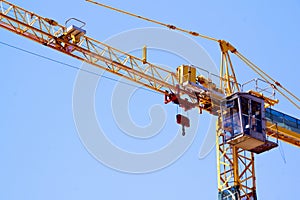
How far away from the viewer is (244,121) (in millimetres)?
46125

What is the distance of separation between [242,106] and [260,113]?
1.30 meters

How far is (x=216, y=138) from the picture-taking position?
4956cm

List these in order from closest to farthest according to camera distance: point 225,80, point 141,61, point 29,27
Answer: point 29,27
point 141,61
point 225,80

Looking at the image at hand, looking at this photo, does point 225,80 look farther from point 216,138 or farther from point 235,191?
point 235,191

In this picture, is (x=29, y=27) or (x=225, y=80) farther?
(x=225, y=80)

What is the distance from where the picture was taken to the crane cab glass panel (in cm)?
4603

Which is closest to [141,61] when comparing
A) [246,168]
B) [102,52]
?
[102,52]

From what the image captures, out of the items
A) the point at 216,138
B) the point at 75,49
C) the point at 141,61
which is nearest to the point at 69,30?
the point at 75,49

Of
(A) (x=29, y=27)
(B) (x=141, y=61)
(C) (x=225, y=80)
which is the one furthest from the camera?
(C) (x=225, y=80)

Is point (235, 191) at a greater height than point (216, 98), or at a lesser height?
lesser

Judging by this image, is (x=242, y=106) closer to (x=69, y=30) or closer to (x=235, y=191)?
(x=235, y=191)

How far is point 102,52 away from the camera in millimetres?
46938

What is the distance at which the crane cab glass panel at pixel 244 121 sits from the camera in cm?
4603

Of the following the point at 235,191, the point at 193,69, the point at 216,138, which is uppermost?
the point at 193,69
